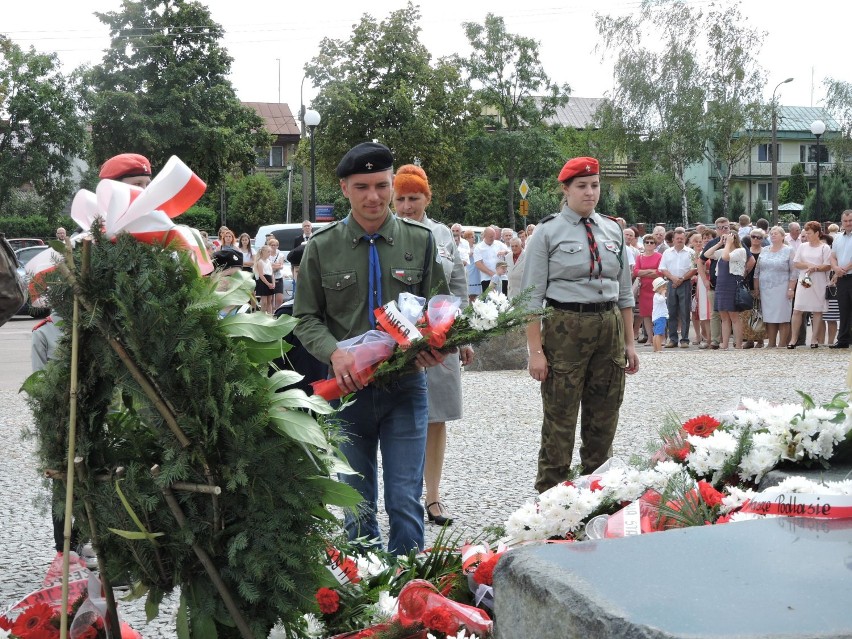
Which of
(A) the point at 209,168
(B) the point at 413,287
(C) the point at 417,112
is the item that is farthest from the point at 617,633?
(A) the point at 209,168

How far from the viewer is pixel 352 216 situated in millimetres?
4133

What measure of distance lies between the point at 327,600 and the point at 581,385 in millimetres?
2561

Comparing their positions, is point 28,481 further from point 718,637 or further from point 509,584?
point 718,637

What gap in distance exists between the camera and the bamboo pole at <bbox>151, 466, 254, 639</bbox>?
2.69 m

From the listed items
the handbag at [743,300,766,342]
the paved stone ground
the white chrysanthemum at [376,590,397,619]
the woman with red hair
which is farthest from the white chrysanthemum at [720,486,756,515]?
the handbag at [743,300,766,342]

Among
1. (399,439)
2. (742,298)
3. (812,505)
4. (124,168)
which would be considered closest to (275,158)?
(742,298)

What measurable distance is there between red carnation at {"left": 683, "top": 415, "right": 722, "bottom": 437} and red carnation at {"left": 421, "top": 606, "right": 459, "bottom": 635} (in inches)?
60.3

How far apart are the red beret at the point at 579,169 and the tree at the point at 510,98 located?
36306mm

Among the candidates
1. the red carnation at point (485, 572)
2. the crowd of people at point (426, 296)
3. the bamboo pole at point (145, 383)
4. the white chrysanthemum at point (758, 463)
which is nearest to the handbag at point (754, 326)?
the crowd of people at point (426, 296)

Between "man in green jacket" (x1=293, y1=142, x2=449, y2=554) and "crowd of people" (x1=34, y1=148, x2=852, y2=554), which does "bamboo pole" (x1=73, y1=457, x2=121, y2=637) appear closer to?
"crowd of people" (x1=34, y1=148, x2=852, y2=554)

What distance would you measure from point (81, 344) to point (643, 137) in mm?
49166

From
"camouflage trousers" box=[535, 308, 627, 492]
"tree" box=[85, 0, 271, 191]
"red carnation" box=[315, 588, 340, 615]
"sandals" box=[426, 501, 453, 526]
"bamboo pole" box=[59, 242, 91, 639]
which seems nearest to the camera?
"bamboo pole" box=[59, 242, 91, 639]

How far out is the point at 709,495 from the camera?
3508 millimetres

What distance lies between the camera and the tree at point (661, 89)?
148ft
